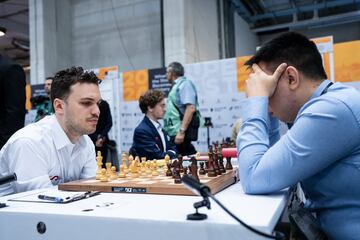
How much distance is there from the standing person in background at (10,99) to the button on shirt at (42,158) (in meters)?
0.96

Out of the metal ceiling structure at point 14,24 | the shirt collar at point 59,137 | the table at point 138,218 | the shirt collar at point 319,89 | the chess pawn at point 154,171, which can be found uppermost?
the metal ceiling structure at point 14,24

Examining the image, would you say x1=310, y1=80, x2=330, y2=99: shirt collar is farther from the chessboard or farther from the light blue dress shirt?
the chessboard

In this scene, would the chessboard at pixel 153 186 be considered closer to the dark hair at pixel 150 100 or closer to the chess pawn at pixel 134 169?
the chess pawn at pixel 134 169

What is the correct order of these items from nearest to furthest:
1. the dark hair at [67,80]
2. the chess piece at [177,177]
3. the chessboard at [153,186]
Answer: the chessboard at [153,186]
the chess piece at [177,177]
the dark hair at [67,80]

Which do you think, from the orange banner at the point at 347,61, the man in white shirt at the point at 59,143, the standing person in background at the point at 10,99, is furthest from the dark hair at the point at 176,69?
the orange banner at the point at 347,61

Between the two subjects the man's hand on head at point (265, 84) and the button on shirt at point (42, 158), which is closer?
the man's hand on head at point (265, 84)

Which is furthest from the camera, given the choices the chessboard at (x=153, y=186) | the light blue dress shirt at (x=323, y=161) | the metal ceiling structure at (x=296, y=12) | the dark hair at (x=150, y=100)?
the metal ceiling structure at (x=296, y=12)

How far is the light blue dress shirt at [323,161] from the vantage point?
0.98 meters

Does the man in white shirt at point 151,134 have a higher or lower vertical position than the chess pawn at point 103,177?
higher

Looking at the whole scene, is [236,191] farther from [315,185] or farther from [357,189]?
[357,189]

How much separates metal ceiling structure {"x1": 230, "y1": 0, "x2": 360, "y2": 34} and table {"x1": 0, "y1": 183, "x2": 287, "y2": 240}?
9782 millimetres

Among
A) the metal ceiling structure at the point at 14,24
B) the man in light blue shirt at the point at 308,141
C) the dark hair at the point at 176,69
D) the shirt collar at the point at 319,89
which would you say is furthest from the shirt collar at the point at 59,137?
the metal ceiling structure at the point at 14,24

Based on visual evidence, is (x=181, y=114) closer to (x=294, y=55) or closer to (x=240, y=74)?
(x=240, y=74)

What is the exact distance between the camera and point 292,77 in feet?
3.93
